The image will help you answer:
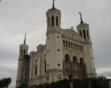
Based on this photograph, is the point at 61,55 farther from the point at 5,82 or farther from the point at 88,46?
the point at 5,82

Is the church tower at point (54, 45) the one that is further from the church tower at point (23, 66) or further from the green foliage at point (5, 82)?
the church tower at point (23, 66)

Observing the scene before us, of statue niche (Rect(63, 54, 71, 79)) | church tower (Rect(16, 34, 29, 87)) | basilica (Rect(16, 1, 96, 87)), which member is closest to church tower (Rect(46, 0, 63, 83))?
basilica (Rect(16, 1, 96, 87))

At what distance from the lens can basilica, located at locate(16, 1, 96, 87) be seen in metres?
42.1

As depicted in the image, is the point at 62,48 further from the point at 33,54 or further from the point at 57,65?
the point at 33,54

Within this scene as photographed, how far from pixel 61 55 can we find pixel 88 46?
13518 mm

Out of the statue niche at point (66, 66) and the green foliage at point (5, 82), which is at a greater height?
the statue niche at point (66, 66)

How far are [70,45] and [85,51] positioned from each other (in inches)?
260

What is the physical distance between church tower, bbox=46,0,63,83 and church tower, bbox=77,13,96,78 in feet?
36.4

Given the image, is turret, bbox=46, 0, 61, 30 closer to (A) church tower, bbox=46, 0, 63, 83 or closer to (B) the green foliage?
(A) church tower, bbox=46, 0, 63, 83

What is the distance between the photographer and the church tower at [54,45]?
4072 centimetres

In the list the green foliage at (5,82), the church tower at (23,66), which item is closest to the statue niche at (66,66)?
the green foliage at (5,82)

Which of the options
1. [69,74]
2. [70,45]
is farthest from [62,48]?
[69,74]

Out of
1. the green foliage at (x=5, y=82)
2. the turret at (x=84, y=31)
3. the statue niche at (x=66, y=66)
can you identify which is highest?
the turret at (x=84, y=31)

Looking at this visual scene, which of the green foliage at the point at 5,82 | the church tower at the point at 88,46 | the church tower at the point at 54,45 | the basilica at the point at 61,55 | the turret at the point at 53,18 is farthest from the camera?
the green foliage at the point at 5,82
